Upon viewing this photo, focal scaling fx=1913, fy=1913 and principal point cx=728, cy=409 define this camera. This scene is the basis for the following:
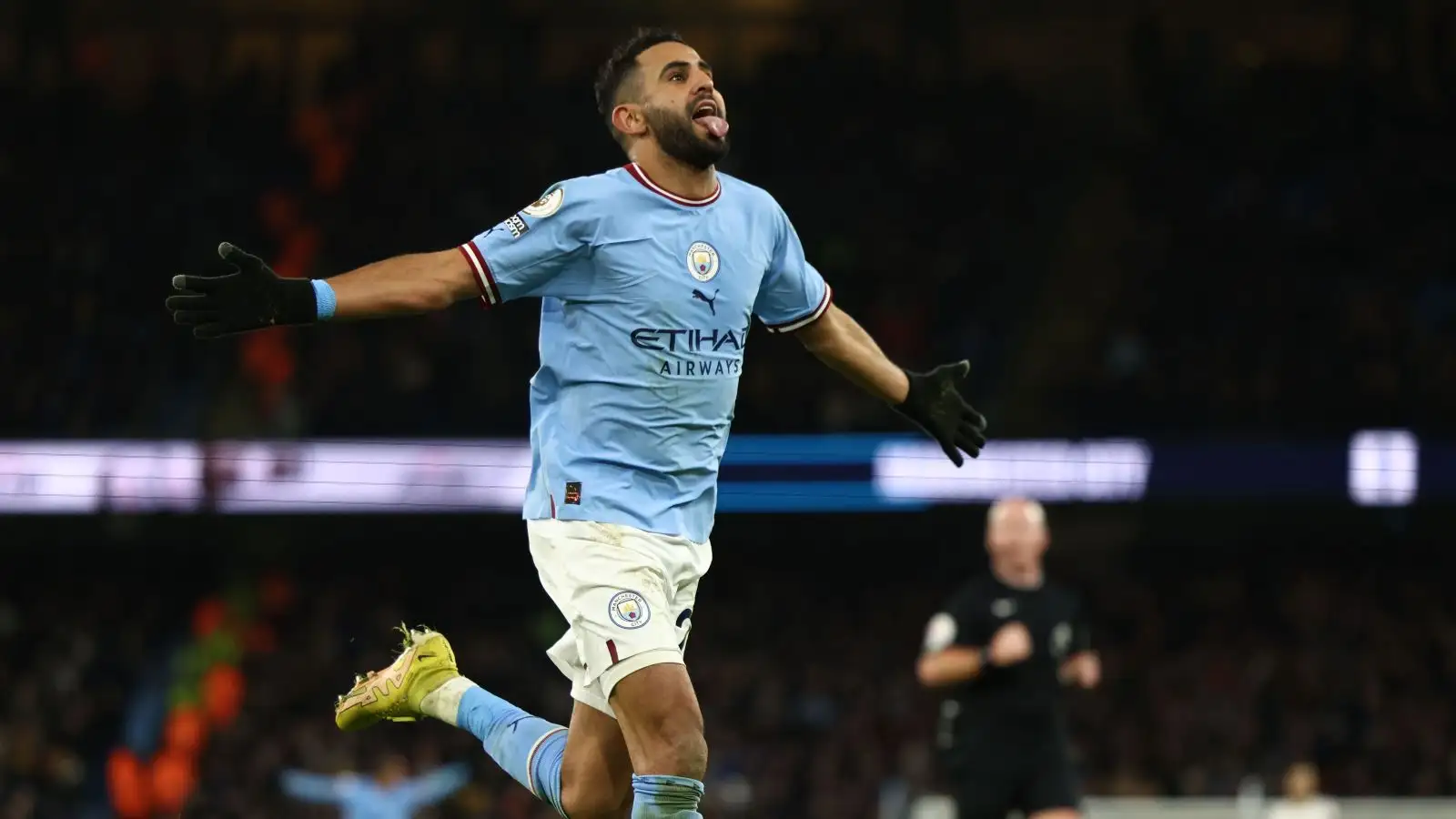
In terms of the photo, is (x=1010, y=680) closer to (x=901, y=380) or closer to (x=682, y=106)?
(x=901, y=380)

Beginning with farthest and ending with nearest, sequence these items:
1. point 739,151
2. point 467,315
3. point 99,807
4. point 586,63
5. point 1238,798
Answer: point 586,63, point 739,151, point 467,315, point 99,807, point 1238,798

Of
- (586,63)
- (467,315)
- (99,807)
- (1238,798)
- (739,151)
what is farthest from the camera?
(586,63)

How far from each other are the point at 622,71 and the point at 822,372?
13.2 meters

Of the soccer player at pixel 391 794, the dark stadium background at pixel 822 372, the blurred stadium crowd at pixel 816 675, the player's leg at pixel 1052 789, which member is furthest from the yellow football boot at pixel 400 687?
the blurred stadium crowd at pixel 816 675

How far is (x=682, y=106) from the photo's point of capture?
16.6 feet

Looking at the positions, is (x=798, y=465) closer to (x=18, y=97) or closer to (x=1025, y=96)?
(x=1025, y=96)

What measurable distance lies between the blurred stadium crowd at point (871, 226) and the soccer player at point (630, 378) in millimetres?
12387

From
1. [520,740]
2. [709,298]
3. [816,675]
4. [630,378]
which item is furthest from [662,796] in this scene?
[816,675]

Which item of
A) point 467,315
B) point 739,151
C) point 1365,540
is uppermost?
point 739,151

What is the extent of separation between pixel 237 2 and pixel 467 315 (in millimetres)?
6112

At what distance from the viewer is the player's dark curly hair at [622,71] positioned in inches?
204

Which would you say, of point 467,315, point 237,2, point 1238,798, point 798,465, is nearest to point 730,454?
point 798,465

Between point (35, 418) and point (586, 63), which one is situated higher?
point (586, 63)

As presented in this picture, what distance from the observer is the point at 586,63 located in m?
21.8
